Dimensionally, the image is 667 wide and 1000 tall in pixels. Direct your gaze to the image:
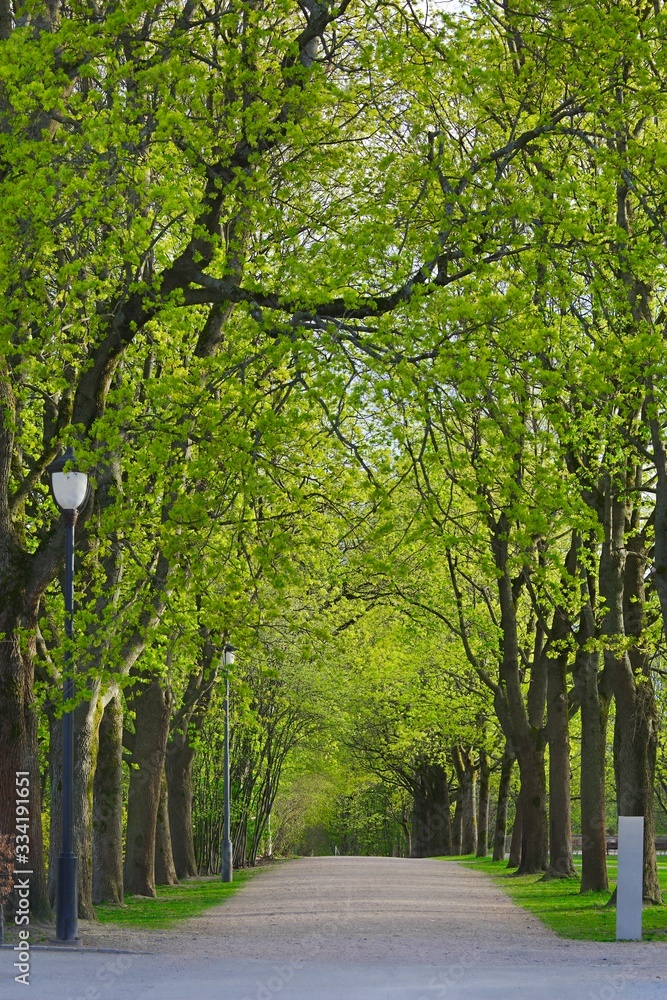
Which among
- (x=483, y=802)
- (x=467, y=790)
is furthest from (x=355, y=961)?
(x=467, y=790)

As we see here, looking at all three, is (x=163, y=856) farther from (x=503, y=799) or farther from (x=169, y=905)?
(x=503, y=799)

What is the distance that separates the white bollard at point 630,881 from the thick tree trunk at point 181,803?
17.7 metres

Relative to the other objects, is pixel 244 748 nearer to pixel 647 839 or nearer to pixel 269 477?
pixel 647 839

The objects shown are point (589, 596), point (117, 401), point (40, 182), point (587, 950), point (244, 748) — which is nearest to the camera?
point (40, 182)

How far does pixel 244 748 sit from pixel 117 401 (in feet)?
99.1

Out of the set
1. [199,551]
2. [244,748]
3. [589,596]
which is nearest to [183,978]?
[199,551]

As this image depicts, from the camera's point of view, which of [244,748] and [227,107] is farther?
[244,748]

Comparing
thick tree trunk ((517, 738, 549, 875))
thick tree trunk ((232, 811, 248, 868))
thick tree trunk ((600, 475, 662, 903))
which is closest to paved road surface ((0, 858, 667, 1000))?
thick tree trunk ((600, 475, 662, 903))

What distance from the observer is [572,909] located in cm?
2023

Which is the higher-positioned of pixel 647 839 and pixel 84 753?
pixel 84 753

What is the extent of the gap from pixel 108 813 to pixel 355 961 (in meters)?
9.17

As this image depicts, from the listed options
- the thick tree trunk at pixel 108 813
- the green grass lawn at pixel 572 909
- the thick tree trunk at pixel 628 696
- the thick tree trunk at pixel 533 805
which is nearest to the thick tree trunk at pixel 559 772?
the green grass lawn at pixel 572 909

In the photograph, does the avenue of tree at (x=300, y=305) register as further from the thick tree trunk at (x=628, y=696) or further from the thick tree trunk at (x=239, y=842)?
the thick tree trunk at (x=239, y=842)

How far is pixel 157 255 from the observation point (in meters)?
18.7
